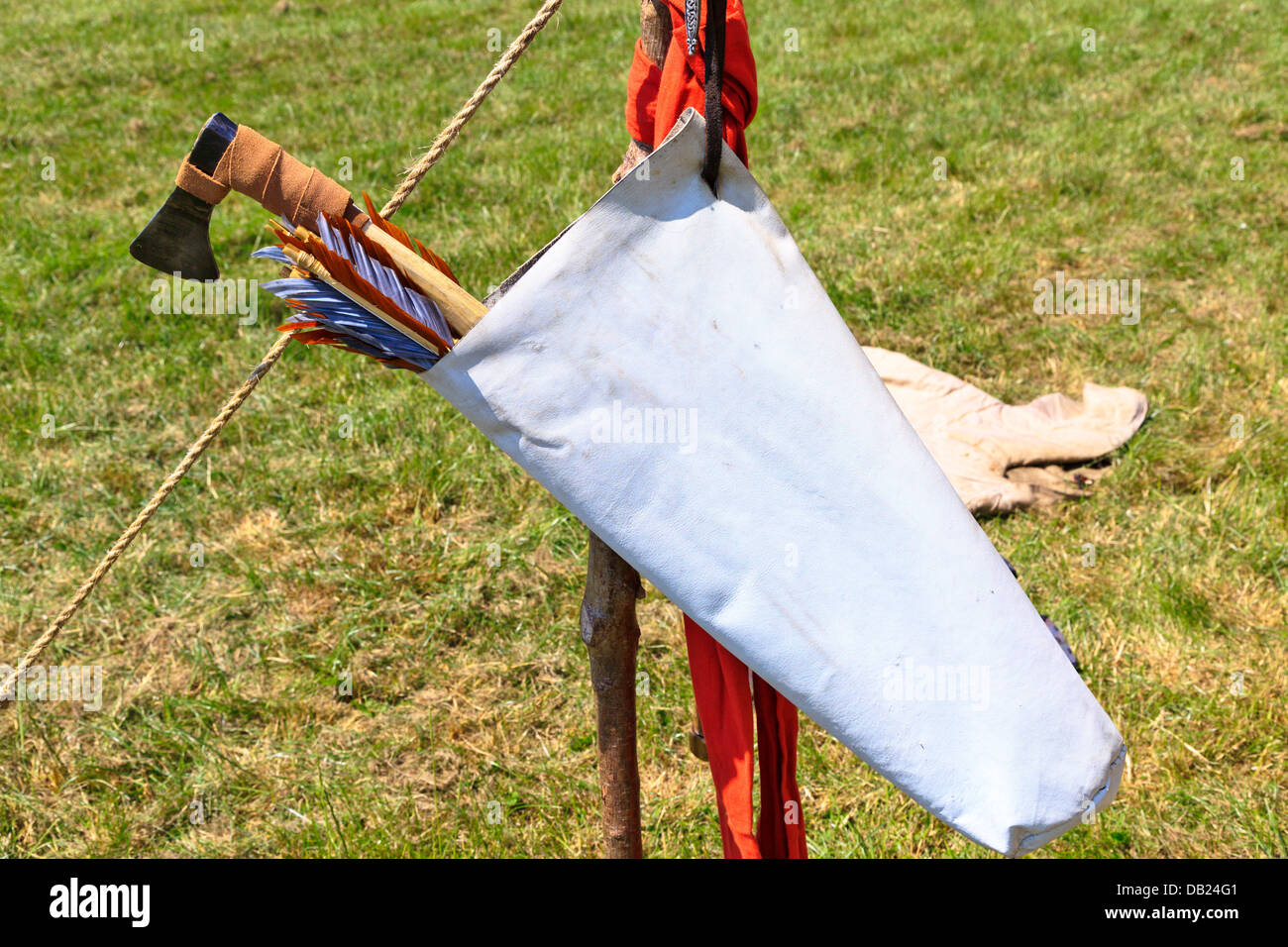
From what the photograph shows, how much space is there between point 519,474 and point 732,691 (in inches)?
85.6

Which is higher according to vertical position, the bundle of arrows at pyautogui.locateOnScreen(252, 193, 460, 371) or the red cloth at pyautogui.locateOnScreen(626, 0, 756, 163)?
the red cloth at pyautogui.locateOnScreen(626, 0, 756, 163)

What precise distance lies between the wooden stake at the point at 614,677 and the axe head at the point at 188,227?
2.32 ft

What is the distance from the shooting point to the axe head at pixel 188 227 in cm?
136

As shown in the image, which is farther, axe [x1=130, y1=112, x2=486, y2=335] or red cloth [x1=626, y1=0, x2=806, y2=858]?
red cloth [x1=626, y1=0, x2=806, y2=858]

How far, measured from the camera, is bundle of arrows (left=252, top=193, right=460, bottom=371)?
1288 millimetres

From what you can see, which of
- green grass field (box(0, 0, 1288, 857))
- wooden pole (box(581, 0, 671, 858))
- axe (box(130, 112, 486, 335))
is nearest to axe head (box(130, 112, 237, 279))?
Answer: axe (box(130, 112, 486, 335))

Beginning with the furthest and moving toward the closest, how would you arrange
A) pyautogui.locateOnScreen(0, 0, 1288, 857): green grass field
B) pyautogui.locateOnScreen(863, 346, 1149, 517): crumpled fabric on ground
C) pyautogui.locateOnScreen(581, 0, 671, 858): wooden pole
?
pyautogui.locateOnScreen(863, 346, 1149, 517): crumpled fabric on ground
pyautogui.locateOnScreen(0, 0, 1288, 857): green grass field
pyautogui.locateOnScreen(581, 0, 671, 858): wooden pole

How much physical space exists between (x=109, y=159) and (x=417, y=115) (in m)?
1.93

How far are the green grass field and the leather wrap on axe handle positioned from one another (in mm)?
1592

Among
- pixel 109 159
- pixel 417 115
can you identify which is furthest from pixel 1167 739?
pixel 109 159

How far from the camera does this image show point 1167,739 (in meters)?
2.64

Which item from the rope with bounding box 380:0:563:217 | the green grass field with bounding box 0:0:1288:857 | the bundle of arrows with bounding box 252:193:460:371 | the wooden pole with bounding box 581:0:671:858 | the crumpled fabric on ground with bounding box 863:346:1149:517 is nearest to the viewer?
the bundle of arrows with bounding box 252:193:460:371

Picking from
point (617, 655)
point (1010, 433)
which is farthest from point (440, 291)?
point (1010, 433)

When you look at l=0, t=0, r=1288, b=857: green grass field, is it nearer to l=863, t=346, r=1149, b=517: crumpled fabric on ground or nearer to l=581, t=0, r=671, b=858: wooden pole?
l=863, t=346, r=1149, b=517: crumpled fabric on ground
